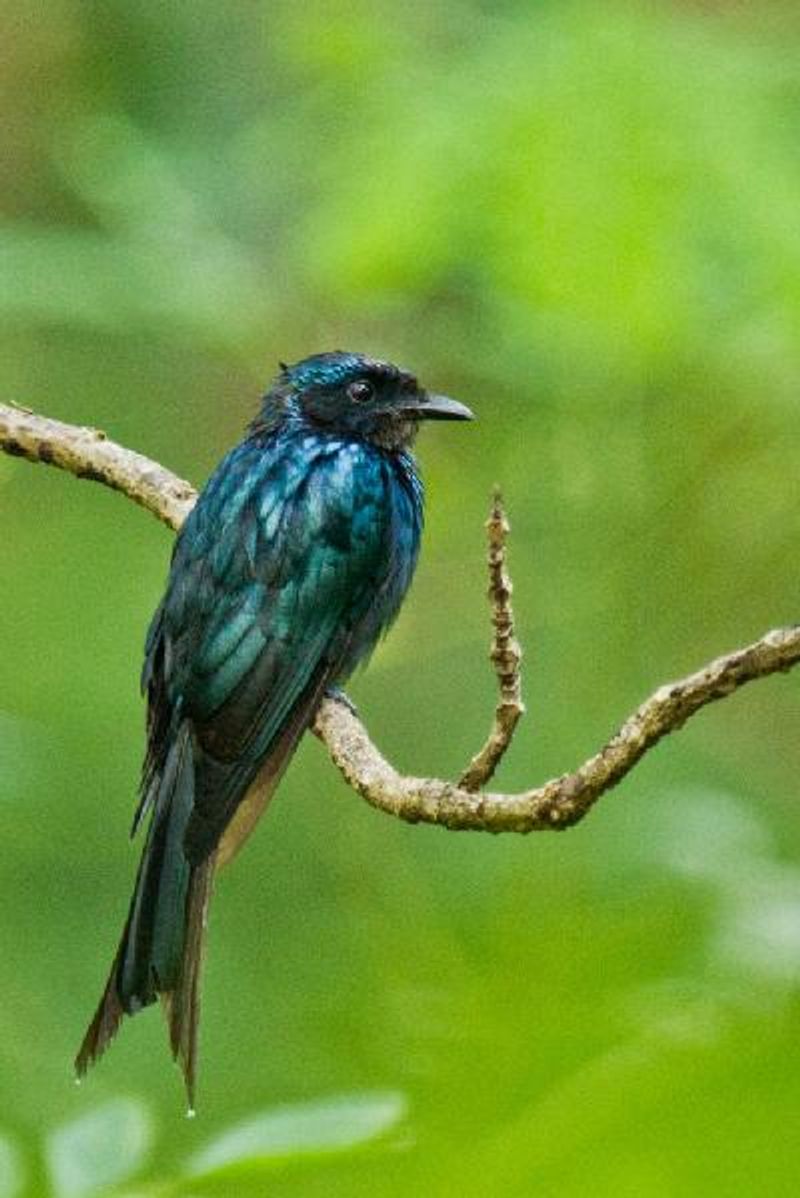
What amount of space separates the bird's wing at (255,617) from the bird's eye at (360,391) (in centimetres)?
29

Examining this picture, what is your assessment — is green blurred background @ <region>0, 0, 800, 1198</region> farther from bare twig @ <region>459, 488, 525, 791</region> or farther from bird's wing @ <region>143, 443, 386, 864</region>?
bird's wing @ <region>143, 443, 386, 864</region>

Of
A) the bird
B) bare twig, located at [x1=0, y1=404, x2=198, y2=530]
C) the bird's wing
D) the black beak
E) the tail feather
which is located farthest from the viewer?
the black beak

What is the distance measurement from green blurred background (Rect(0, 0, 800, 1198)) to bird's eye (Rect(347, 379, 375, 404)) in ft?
→ 0.68

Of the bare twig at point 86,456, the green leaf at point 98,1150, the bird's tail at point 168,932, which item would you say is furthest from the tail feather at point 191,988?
the green leaf at point 98,1150

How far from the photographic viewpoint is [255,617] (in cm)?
410

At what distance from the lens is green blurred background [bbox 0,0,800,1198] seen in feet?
9.25

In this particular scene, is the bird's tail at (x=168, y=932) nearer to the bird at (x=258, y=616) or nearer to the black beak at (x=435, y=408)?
the bird at (x=258, y=616)

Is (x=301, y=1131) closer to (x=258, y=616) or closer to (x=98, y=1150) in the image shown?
(x=98, y=1150)

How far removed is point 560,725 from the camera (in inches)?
174

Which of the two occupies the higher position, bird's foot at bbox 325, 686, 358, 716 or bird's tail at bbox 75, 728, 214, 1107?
bird's foot at bbox 325, 686, 358, 716

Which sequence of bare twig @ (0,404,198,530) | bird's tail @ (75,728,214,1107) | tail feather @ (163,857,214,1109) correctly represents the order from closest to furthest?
tail feather @ (163,857,214,1109) < bird's tail @ (75,728,214,1107) < bare twig @ (0,404,198,530)

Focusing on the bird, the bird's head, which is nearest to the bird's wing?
the bird

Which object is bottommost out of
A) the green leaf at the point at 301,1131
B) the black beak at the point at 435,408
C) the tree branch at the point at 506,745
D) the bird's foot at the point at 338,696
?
the green leaf at the point at 301,1131

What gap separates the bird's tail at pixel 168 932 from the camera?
130 inches
